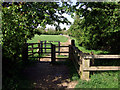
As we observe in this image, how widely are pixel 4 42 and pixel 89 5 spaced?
407cm

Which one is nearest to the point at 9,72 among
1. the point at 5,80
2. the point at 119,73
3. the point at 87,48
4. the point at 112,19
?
the point at 5,80

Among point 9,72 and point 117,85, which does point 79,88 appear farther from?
point 9,72

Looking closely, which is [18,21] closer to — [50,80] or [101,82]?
[50,80]

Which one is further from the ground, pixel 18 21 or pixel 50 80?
pixel 18 21

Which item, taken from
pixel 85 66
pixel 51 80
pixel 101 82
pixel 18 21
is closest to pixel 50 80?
pixel 51 80

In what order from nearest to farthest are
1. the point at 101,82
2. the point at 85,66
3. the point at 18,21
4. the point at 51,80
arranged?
the point at 18,21 < the point at 101,82 < the point at 85,66 < the point at 51,80

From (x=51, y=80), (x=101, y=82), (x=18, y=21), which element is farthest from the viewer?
(x=51, y=80)

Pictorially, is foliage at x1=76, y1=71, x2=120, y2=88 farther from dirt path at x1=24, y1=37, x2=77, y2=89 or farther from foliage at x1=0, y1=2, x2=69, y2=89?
foliage at x1=0, y1=2, x2=69, y2=89

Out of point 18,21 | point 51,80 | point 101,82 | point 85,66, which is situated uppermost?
point 18,21

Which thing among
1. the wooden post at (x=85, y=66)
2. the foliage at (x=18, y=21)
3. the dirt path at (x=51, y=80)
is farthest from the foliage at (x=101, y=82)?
the foliage at (x=18, y=21)

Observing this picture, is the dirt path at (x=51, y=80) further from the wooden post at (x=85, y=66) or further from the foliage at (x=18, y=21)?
the foliage at (x=18, y=21)

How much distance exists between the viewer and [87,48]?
1653 centimetres

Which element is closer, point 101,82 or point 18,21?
point 18,21

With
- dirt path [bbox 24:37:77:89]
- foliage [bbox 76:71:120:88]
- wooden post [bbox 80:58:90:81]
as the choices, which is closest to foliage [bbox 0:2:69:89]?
dirt path [bbox 24:37:77:89]
